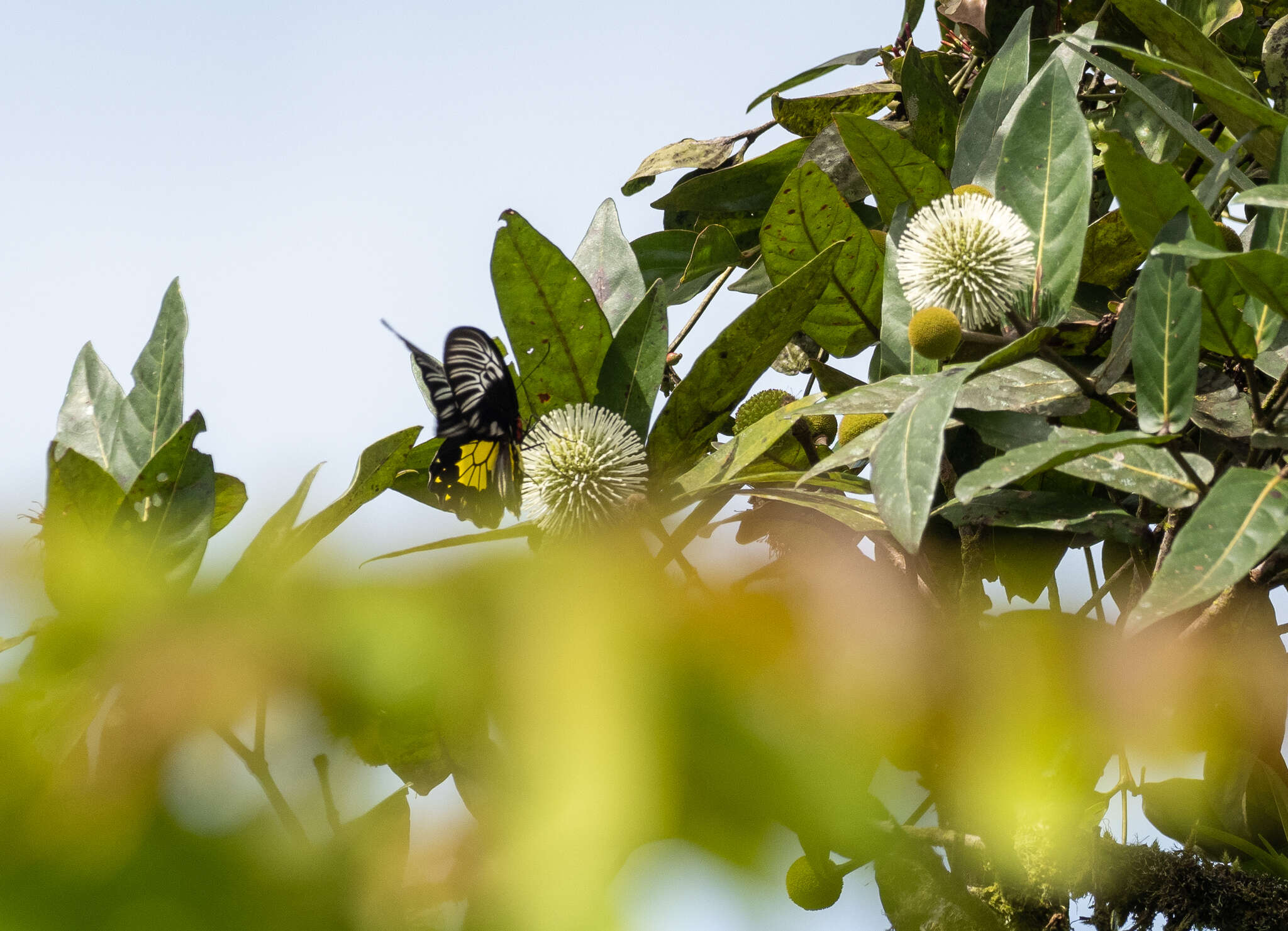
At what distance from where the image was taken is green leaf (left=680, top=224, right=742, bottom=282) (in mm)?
782

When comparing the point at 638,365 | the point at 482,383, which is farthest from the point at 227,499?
the point at 638,365

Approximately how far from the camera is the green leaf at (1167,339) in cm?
43

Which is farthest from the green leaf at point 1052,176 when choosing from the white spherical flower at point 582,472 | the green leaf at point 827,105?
the green leaf at point 827,105

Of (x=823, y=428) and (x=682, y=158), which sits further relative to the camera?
(x=682, y=158)

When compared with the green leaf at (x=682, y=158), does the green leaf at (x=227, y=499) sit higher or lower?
lower

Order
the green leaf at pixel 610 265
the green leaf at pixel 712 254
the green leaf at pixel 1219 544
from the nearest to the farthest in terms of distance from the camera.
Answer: the green leaf at pixel 1219 544 → the green leaf at pixel 610 265 → the green leaf at pixel 712 254

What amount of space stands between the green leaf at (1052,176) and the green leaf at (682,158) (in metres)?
0.44

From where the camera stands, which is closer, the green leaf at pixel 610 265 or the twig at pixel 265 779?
the twig at pixel 265 779

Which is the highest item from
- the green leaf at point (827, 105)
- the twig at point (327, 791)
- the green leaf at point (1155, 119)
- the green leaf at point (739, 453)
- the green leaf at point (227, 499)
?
the green leaf at point (827, 105)

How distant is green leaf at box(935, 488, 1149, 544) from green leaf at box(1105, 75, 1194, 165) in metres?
0.31

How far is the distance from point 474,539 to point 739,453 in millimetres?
168

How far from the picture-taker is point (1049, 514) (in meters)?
0.51

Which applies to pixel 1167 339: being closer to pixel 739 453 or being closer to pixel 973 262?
pixel 973 262

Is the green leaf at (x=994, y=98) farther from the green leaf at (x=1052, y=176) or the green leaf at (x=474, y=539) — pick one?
the green leaf at (x=474, y=539)
